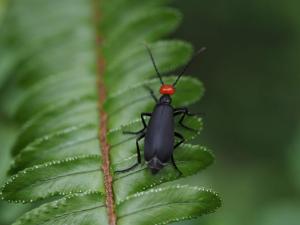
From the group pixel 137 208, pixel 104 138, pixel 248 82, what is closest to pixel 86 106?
pixel 104 138

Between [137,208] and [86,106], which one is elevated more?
[86,106]

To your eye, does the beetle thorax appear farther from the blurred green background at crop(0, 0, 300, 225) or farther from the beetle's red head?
the blurred green background at crop(0, 0, 300, 225)

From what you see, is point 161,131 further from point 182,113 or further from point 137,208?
point 137,208

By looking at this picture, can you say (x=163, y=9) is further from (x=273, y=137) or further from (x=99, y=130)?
(x=273, y=137)

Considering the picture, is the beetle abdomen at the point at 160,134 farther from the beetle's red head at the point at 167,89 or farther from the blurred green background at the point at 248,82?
the blurred green background at the point at 248,82

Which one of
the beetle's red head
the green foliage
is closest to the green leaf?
the green foliage

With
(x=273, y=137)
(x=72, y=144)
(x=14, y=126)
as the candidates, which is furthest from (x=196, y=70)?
(x=72, y=144)
